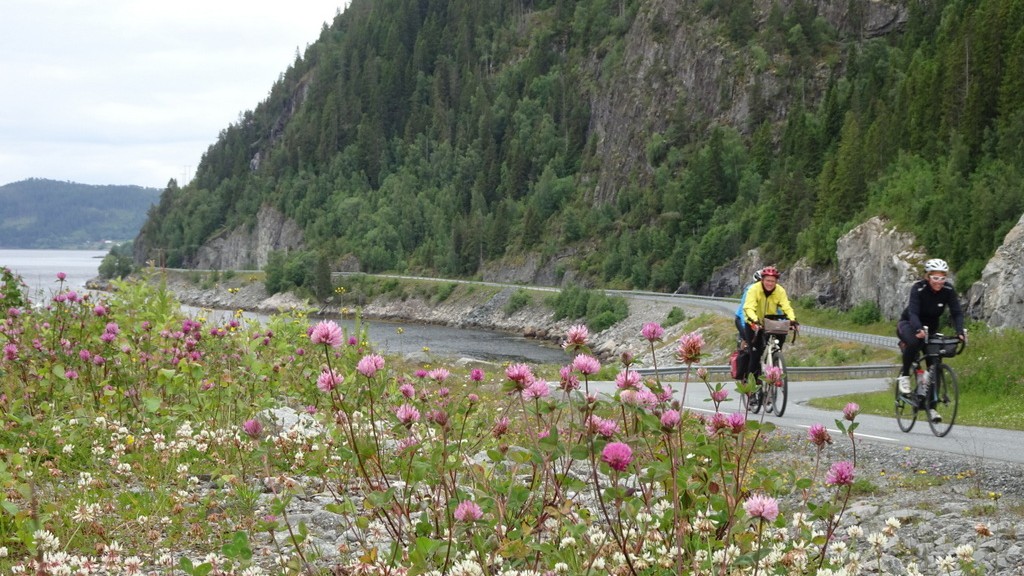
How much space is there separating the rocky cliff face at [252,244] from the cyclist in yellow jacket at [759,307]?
483 ft

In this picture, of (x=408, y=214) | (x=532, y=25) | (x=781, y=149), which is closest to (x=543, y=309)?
(x=781, y=149)

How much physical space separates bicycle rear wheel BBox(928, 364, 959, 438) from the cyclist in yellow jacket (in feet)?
6.00

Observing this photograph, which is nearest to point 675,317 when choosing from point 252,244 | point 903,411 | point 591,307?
point 591,307

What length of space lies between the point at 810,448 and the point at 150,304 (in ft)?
25.9

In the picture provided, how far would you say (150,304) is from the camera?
10789mm

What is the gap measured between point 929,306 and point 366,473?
30.5ft

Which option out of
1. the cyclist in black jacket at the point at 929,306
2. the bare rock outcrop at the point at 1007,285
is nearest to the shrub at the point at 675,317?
the bare rock outcrop at the point at 1007,285

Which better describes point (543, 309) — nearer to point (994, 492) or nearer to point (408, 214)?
point (408, 214)

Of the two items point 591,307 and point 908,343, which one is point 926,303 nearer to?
point 908,343

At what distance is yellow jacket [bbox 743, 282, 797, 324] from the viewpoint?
12.2 metres

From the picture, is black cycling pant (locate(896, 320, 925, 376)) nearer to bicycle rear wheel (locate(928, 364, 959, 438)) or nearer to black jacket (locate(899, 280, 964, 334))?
black jacket (locate(899, 280, 964, 334))

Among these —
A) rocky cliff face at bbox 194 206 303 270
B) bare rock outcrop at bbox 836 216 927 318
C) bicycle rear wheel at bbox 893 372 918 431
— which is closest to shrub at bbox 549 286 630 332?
bare rock outcrop at bbox 836 216 927 318

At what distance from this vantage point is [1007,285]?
116 ft

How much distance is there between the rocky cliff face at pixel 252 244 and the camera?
6284 inches
